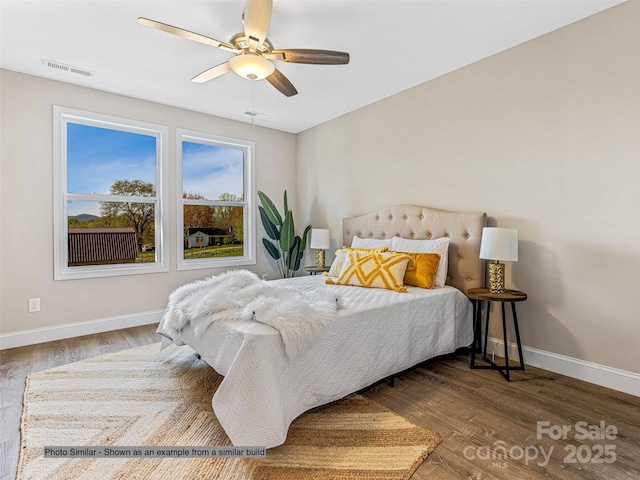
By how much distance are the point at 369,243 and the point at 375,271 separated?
79 centimetres

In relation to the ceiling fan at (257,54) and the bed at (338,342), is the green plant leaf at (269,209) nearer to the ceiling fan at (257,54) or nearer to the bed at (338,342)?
the bed at (338,342)

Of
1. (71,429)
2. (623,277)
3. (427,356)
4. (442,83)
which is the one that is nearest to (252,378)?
(71,429)

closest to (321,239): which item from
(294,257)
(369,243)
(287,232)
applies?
(287,232)

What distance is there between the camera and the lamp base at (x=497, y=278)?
2.59 m

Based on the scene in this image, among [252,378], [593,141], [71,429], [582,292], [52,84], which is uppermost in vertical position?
[52,84]

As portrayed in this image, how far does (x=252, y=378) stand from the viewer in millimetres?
1628

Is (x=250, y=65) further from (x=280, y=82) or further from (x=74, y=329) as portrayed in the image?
(x=74, y=329)

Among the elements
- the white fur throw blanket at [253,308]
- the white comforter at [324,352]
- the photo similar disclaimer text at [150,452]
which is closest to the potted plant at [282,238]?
the white comforter at [324,352]

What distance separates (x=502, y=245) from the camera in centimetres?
245

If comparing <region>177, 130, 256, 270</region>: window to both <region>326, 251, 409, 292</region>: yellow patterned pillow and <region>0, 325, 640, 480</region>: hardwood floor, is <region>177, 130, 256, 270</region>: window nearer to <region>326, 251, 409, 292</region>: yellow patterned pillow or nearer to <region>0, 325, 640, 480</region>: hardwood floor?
<region>0, 325, 640, 480</region>: hardwood floor

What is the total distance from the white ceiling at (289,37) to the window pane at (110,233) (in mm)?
1274

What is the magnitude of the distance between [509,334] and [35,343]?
172 inches

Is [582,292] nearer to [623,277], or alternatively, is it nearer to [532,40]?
[623,277]

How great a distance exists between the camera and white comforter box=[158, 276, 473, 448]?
1.63 meters
